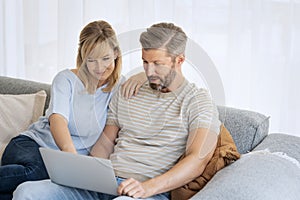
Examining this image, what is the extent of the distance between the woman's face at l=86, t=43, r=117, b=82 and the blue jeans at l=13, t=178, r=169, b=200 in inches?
14.1

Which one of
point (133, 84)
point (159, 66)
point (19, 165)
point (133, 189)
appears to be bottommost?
point (19, 165)

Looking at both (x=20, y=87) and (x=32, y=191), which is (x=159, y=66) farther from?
(x=20, y=87)

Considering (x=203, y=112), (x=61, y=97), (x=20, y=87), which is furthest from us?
(x=20, y=87)

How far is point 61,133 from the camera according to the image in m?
2.11

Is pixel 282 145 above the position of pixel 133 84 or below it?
below

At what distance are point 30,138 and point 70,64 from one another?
2.69 feet

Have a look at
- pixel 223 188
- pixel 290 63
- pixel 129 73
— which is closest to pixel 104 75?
pixel 129 73

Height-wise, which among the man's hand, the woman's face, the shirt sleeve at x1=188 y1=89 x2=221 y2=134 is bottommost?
the man's hand

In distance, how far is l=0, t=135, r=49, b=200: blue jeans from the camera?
2152mm

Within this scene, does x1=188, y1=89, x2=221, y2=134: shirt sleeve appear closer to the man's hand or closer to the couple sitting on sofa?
the couple sitting on sofa

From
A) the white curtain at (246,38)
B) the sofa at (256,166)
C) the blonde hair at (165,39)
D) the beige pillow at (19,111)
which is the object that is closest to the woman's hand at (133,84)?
the blonde hair at (165,39)

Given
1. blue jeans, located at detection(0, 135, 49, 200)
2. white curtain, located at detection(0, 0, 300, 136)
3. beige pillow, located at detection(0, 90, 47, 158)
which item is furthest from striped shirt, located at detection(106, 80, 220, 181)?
beige pillow, located at detection(0, 90, 47, 158)

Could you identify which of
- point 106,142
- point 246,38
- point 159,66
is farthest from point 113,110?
point 246,38

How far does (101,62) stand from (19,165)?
24.7 inches
